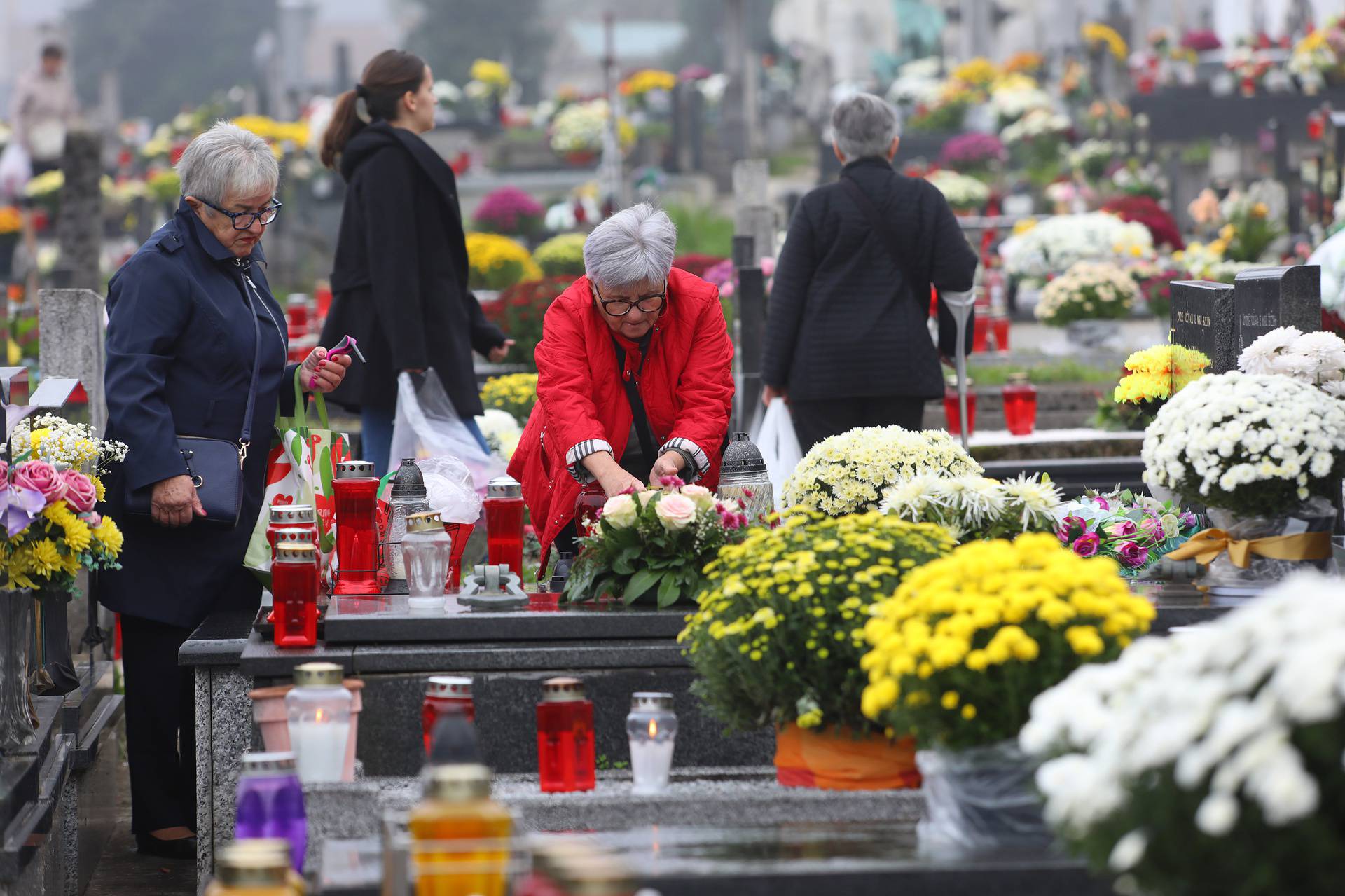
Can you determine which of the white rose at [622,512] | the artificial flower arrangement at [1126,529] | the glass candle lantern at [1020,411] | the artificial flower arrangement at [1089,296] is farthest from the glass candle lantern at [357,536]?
the artificial flower arrangement at [1089,296]

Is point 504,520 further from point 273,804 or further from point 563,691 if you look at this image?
point 273,804

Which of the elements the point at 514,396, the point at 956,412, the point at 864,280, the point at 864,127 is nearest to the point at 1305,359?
the point at 864,280

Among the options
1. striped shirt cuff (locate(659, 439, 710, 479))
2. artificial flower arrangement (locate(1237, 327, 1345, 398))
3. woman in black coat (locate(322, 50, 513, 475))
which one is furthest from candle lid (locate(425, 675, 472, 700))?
woman in black coat (locate(322, 50, 513, 475))

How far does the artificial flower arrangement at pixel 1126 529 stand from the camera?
506 cm

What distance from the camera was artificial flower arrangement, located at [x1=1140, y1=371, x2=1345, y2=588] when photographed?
4.20 metres

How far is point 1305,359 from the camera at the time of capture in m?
4.80

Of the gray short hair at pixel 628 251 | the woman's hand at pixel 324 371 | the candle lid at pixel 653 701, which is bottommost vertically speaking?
the candle lid at pixel 653 701

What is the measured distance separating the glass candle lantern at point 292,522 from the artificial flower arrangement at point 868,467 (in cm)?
129

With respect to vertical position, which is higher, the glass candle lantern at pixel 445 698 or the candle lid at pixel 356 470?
the candle lid at pixel 356 470

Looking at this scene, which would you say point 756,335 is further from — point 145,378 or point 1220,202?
point 1220,202

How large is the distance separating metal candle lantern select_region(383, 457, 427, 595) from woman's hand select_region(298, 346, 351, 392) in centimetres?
38

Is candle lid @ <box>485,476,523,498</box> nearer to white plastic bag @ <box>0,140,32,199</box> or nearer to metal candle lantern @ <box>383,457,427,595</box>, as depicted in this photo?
metal candle lantern @ <box>383,457,427,595</box>

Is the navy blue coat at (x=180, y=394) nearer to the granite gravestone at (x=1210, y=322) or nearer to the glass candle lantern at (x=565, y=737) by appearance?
the glass candle lantern at (x=565, y=737)

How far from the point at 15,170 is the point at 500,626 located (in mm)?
20660
